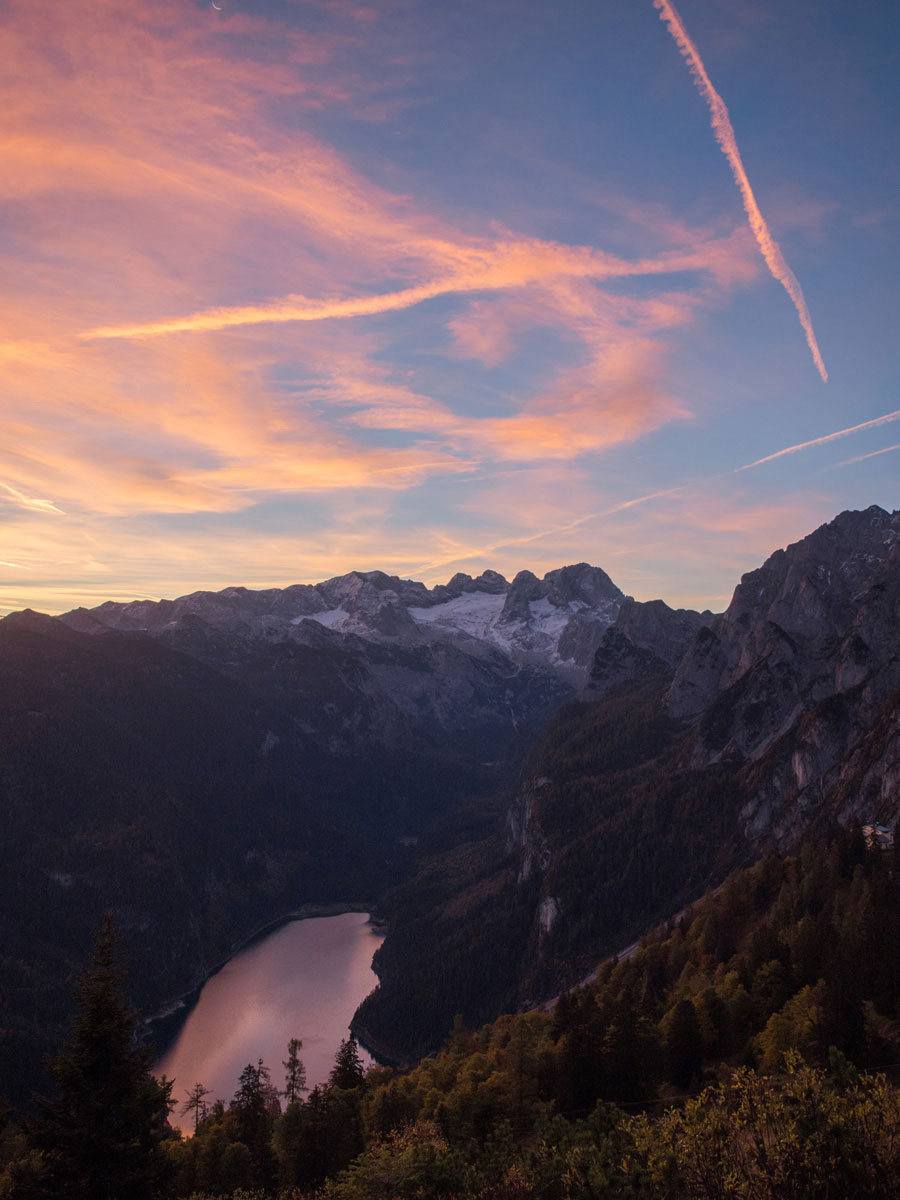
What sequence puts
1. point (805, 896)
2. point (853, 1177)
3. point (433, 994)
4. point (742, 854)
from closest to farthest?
point (853, 1177) → point (805, 896) → point (742, 854) → point (433, 994)

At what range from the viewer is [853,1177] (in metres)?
32.4

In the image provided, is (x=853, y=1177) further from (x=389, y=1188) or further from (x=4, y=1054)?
(x=4, y=1054)

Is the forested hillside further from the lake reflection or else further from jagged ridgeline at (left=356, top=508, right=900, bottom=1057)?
the lake reflection

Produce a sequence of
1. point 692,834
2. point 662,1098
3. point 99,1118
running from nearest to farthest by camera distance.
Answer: point 99,1118 → point 662,1098 → point 692,834

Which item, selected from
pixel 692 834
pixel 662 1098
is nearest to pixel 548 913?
pixel 692 834

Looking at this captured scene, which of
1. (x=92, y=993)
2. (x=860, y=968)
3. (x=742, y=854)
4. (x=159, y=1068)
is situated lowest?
(x=159, y=1068)

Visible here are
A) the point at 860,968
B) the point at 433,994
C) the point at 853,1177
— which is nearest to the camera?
the point at 853,1177

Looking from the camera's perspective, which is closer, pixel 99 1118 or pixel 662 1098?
pixel 99 1118

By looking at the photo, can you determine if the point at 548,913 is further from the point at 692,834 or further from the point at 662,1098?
the point at 662,1098

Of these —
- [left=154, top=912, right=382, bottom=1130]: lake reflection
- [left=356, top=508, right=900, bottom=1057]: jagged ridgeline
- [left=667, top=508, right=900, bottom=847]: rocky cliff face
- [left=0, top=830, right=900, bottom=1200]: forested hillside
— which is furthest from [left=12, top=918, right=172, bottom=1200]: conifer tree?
[left=154, top=912, right=382, bottom=1130]: lake reflection

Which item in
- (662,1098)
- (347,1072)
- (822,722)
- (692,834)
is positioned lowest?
(347,1072)

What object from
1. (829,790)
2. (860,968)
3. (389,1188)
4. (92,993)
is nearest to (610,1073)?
(860,968)

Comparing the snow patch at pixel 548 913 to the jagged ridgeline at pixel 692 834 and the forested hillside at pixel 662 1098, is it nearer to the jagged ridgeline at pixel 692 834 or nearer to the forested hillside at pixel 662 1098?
the jagged ridgeline at pixel 692 834

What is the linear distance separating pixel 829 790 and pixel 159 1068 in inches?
5555
